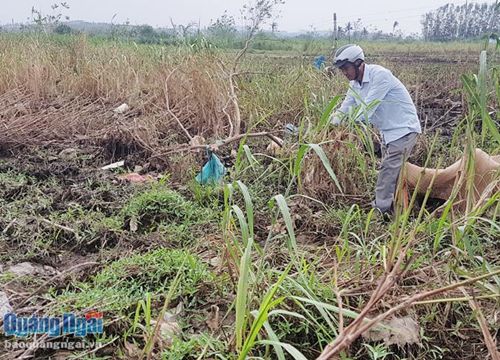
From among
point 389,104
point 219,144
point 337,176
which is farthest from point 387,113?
point 219,144

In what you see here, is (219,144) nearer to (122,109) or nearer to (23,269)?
(23,269)

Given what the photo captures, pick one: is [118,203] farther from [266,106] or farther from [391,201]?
[266,106]

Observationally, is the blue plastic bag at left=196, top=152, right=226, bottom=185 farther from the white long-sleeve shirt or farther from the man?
the white long-sleeve shirt

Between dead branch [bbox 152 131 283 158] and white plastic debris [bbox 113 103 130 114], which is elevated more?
white plastic debris [bbox 113 103 130 114]

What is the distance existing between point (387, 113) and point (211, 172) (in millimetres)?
1461

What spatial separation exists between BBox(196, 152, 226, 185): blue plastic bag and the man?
3.25 feet

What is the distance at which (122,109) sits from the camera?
588 centimetres

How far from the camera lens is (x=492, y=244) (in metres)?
2.52

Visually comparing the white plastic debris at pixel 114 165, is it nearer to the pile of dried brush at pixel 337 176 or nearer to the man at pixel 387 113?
the pile of dried brush at pixel 337 176

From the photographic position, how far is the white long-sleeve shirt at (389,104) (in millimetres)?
3518

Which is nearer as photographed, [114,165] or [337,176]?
[337,176]

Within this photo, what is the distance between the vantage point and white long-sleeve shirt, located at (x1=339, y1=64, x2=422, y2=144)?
3518 mm

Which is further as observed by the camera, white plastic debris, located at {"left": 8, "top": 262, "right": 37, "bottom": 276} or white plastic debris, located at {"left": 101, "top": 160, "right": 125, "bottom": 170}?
white plastic debris, located at {"left": 101, "top": 160, "right": 125, "bottom": 170}

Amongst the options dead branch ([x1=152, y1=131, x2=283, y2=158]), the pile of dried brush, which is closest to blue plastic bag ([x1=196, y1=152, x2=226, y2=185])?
dead branch ([x1=152, y1=131, x2=283, y2=158])
